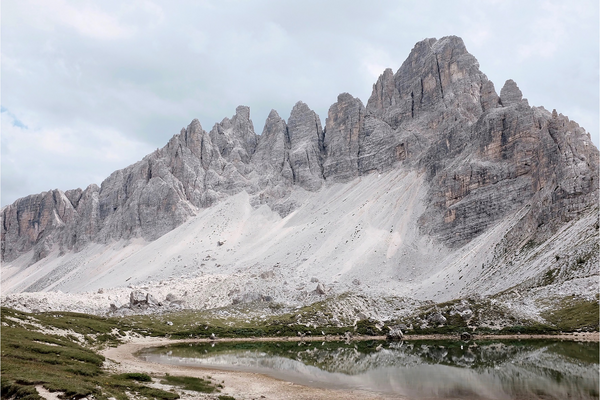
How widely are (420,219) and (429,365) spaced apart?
9930cm

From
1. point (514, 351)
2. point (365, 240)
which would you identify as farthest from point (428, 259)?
point (514, 351)

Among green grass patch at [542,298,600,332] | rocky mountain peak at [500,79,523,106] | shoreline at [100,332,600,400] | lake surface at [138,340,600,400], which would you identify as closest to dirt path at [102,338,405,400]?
shoreline at [100,332,600,400]

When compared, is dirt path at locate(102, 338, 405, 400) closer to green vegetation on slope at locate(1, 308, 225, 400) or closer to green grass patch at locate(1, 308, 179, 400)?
green vegetation on slope at locate(1, 308, 225, 400)

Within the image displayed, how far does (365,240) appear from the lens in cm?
14025

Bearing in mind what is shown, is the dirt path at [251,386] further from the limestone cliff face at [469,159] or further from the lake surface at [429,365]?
the limestone cliff face at [469,159]

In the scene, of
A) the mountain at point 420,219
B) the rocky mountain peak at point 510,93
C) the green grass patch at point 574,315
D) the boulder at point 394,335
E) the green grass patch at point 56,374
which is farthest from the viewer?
the rocky mountain peak at point 510,93

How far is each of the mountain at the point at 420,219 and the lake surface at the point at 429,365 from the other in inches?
1278

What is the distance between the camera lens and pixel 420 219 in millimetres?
142250

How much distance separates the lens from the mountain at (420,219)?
327 feet

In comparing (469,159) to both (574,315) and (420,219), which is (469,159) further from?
(574,315)

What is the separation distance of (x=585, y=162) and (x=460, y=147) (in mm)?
49398

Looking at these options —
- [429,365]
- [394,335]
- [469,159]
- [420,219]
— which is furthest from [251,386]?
[469,159]

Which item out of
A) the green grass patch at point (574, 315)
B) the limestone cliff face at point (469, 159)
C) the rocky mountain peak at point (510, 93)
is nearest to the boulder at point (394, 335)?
the green grass patch at point (574, 315)

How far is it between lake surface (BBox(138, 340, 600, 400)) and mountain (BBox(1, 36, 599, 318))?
32461 millimetres
